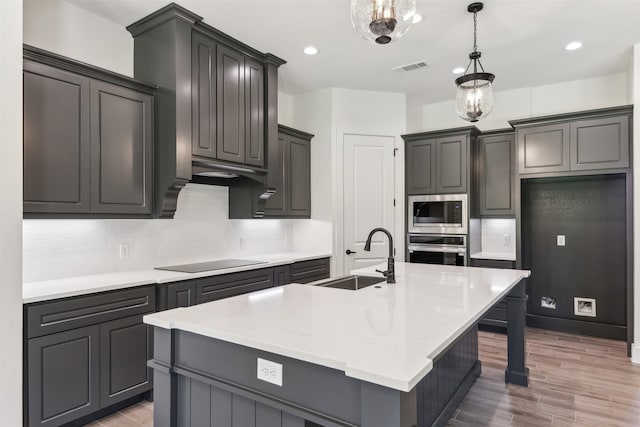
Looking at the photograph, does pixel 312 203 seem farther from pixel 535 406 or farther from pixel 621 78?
pixel 621 78

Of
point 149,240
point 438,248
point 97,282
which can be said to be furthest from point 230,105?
point 438,248

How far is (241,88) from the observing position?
142 inches

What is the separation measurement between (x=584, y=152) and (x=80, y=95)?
4.57 m

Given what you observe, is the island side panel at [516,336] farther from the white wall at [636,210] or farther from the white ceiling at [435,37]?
the white ceiling at [435,37]

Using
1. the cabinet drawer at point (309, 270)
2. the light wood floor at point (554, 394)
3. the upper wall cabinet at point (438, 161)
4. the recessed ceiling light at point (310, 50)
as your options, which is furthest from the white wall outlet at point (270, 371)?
the upper wall cabinet at point (438, 161)

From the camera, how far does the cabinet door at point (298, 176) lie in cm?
462

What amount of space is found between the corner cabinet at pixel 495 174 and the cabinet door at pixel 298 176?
205 centimetres

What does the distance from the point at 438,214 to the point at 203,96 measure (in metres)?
3.05

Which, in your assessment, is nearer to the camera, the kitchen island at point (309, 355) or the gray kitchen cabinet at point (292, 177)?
the kitchen island at point (309, 355)

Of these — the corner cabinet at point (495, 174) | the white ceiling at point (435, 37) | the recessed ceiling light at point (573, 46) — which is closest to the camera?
the white ceiling at point (435, 37)

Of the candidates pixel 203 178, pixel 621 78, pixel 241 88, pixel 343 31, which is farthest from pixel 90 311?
pixel 621 78

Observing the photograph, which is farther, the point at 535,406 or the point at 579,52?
the point at 579,52

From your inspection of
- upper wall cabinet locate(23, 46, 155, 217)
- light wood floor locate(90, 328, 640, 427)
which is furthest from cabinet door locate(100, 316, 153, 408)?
upper wall cabinet locate(23, 46, 155, 217)

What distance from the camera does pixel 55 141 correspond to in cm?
249
